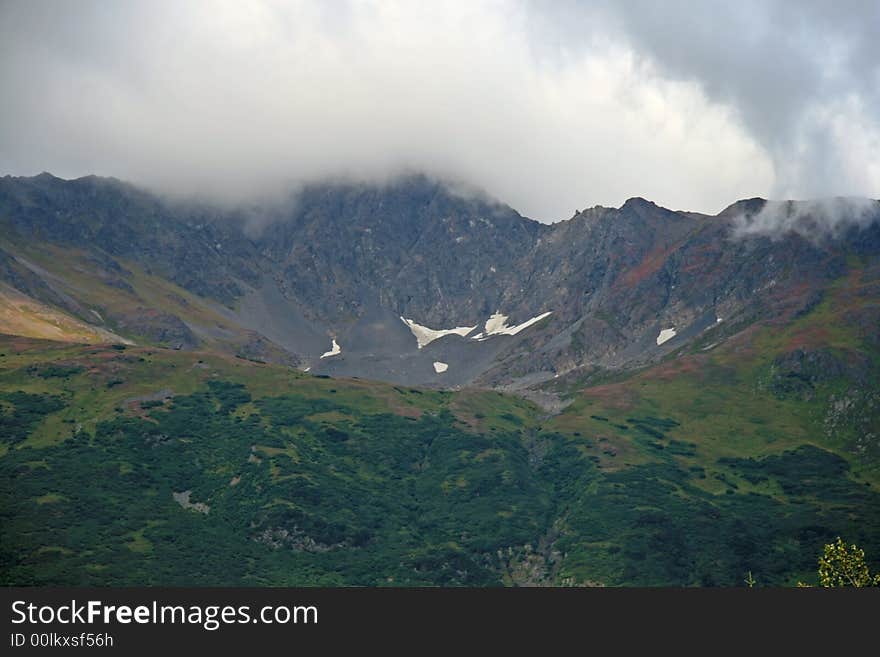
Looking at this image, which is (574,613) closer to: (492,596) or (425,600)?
(492,596)

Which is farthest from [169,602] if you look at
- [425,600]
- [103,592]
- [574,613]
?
[574,613]

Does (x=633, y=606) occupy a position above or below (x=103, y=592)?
below

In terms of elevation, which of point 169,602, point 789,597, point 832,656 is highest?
point 169,602

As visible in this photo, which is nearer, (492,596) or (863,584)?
(492,596)

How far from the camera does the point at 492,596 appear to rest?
89312 mm

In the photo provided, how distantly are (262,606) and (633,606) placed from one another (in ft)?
108

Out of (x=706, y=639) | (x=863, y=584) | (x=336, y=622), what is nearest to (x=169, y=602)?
(x=336, y=622)

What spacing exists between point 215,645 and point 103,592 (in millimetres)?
14104

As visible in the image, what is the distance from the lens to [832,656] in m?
77.1

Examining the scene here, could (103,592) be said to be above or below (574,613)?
above

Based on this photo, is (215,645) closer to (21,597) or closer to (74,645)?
(74,645)

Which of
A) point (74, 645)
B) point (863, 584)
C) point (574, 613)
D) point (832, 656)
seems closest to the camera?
point (832, 656)

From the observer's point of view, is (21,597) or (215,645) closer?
(215,645)

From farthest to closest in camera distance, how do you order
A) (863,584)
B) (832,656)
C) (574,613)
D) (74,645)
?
(863,584)
(574,613)
(74,645)
(832,656)
